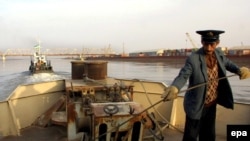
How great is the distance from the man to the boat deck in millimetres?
3173

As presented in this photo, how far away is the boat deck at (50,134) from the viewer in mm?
7493

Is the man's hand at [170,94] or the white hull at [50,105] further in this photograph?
the white hull at [50,105]

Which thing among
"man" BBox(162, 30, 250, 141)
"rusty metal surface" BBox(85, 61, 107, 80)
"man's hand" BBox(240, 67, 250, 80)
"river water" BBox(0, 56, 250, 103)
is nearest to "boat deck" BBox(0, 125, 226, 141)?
"rusty metal surface" BBox(85, 61, 107, 80)

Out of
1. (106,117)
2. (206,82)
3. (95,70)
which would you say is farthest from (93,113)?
(95,70)

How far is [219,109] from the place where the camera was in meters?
7.65

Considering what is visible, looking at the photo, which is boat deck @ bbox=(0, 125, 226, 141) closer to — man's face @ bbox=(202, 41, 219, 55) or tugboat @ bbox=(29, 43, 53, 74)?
man's face @ bbox=(202, 41, 219, 55)

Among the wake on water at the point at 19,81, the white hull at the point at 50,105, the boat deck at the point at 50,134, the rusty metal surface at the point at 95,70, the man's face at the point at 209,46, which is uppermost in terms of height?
the man's face at the point at 209,46

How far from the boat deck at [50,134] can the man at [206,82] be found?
3.17m

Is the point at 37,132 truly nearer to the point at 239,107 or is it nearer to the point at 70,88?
the point at 70,88

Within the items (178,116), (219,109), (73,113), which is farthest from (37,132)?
(219,109)

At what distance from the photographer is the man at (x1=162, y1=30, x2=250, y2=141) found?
3.75m

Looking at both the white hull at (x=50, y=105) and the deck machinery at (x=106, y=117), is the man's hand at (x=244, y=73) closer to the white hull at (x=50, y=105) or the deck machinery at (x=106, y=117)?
the deck machinery at (x=106, y=117)

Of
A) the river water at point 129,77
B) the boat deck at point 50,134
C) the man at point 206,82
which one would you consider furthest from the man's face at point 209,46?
the river water at point 129,77

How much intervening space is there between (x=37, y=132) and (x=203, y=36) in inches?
242
